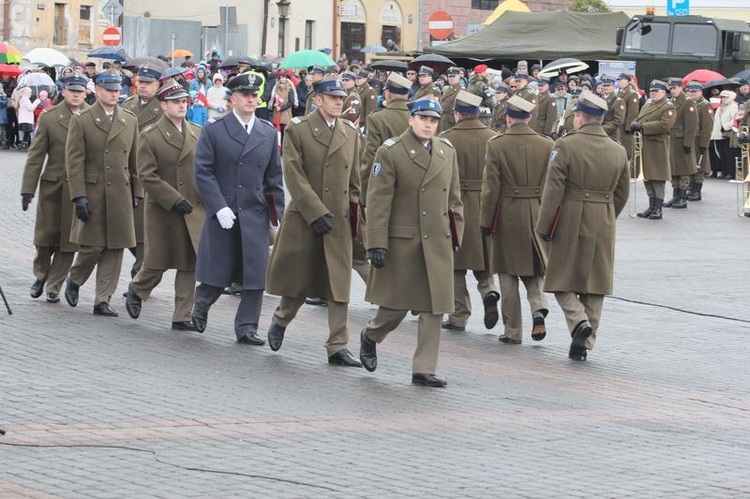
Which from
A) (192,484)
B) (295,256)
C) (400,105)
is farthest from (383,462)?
(400,105)

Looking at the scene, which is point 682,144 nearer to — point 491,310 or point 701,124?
point 701,124

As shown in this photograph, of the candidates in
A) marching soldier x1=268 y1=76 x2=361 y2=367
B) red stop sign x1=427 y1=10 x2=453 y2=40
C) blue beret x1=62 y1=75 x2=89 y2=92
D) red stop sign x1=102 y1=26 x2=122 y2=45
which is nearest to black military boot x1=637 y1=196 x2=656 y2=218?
blue beret x1=62 y1=75 x2=89 y2=92

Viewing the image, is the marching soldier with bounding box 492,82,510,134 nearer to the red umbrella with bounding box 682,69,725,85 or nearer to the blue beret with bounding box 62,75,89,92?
the red umbrella with bounding box 682,69,725,85

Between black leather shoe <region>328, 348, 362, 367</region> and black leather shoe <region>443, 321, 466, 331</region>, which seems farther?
black leather shoe <region>443, 321, 466, 331</region>

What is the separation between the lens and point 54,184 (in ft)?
43.6

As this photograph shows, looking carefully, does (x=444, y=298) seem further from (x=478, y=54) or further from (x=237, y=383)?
(x=478, y=54)

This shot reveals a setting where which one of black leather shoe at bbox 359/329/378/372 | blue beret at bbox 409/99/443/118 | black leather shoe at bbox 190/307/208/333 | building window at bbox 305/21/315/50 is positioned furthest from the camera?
building window at bbox 305/21/315/50

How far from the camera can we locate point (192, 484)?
7117 mm

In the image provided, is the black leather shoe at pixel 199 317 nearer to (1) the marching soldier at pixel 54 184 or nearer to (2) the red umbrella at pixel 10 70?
(1) the marching soldier at pixel 54 184

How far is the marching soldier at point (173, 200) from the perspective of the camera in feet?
39.5

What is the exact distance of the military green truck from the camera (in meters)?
36.8

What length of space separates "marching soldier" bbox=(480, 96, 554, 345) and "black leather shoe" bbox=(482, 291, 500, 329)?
360 millimetres

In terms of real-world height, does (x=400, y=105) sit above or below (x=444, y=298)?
above

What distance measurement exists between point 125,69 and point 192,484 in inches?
940
